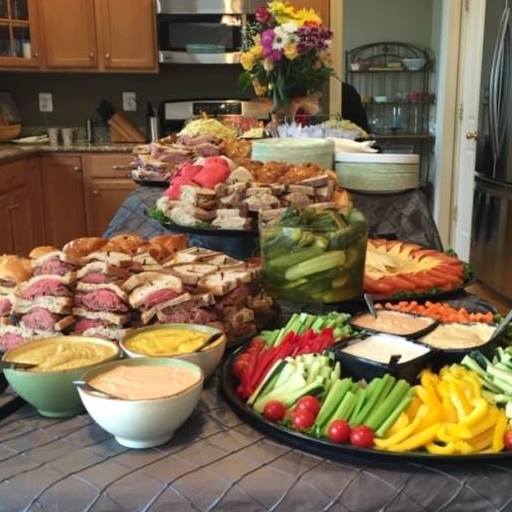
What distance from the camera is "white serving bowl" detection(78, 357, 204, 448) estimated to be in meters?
0.79

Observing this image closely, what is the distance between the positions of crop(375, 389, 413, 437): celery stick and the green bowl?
40 centimetres

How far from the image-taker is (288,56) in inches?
120

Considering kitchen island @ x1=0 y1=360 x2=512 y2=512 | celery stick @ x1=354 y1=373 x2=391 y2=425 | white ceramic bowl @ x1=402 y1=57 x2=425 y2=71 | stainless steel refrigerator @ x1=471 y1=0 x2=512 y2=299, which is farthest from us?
white ceramic bowl @ x1=402 y1=57 x2=425 y2=71

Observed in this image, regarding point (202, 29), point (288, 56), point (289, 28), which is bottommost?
point (288, 56)

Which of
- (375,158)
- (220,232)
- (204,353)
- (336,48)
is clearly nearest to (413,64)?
(336,48)

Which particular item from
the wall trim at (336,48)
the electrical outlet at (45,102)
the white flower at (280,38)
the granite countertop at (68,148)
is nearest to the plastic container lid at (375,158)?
the white flower at (280,38)

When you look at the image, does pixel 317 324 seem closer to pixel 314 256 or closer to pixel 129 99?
pixel 314 256

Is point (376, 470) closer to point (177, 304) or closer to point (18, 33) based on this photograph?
point (177, 304)

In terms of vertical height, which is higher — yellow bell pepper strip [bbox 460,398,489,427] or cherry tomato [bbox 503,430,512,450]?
yellow bell pepper strip [bbox 460,398,489,427]

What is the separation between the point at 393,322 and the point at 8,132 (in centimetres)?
442

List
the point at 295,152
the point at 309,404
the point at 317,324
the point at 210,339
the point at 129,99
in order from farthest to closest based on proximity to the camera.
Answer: the point at 129,99
the point at 295,152
the point at 317,324
the point at 210,339
the point at 309,404

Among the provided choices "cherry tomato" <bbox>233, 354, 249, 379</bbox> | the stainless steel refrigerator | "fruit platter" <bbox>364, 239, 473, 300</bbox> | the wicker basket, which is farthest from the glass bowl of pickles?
the wicker basket

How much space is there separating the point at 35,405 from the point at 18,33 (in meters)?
4.39

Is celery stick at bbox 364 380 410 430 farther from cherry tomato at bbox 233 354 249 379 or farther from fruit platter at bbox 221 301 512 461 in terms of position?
cherry tomato at bbox 233 354 249 379
